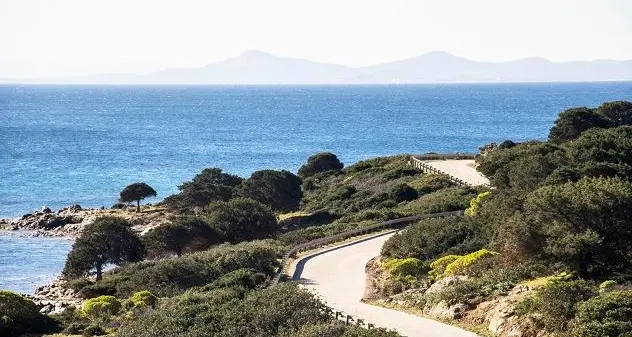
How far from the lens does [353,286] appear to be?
29922 millimetres

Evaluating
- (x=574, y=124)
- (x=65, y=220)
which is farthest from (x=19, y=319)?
(x=574, y=124)

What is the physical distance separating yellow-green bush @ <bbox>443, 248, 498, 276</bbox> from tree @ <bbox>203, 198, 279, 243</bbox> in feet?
62.6

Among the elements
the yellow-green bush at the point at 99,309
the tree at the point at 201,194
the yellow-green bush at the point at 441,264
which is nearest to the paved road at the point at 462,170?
the tree at the point at 201,194

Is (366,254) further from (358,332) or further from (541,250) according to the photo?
(358,332)

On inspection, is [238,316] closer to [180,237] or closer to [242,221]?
[180,237]

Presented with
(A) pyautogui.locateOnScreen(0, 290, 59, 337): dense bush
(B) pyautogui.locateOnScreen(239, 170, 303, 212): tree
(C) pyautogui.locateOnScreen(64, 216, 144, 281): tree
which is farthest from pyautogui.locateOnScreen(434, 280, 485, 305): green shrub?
(B) pyautogui.locateOnScreen(239, 170, 303, 212): tree

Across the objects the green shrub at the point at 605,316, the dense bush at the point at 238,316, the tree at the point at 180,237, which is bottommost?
the tree at the point at 180,237

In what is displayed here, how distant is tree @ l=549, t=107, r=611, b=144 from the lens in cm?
6625

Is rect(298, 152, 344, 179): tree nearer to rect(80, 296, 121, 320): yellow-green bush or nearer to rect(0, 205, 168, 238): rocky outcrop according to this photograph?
rect(0, 205, 168, 238): rocky outcrop

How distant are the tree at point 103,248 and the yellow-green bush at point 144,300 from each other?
39.2 ft

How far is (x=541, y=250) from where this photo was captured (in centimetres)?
2583

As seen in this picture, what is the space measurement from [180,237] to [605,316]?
28.7 meters

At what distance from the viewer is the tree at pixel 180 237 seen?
4359 centimetres

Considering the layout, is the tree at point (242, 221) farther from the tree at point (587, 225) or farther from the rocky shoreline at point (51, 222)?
the tree at point (587, 225)
